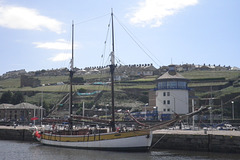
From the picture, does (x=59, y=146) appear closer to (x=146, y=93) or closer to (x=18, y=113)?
(x=18, y=113)

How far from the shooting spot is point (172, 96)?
6794cm

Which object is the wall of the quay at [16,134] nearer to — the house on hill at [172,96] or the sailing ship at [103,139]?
the sailing ship at [103,139]

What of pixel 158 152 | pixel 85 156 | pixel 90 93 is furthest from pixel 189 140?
pixel 90 93

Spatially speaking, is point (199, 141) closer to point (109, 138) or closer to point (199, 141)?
point (199, 141)

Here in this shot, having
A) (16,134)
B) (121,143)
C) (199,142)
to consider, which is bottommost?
(16,134)

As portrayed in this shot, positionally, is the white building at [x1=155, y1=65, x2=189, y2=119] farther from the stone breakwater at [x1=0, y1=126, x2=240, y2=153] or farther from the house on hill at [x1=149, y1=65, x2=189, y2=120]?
the stone breakwater at [x1=0, y1=126, x2=240, y2=153]

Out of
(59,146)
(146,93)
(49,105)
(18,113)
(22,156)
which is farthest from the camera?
(146,93)

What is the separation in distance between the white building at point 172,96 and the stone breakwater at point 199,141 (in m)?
28.8

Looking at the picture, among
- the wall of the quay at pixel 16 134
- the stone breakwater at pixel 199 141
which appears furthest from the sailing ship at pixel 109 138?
the wall of the quay at pixel 16 134

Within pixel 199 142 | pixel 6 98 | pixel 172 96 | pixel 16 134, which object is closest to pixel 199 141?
pixel 199 142

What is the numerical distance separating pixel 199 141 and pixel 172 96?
1299 inches

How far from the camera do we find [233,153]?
1292 inches

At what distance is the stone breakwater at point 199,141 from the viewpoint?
33.1m

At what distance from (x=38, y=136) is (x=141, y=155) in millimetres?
20116
